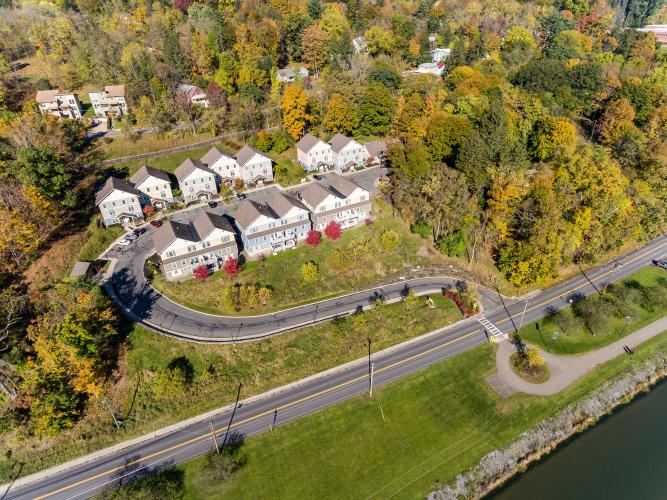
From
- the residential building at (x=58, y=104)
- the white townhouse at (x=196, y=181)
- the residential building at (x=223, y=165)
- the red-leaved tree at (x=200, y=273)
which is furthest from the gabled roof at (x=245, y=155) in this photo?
the residential building at (x=58, y=104)

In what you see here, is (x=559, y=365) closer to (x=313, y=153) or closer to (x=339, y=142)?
(x=339, y=142)

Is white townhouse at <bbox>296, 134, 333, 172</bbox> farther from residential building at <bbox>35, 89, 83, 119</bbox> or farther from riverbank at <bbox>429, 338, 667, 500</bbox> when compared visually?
riverbank at <bbox>429, 338, 667, 500</bbox>

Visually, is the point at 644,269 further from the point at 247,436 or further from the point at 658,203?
the point at 247,436

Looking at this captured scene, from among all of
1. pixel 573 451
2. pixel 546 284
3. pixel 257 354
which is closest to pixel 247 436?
pixel 257 354

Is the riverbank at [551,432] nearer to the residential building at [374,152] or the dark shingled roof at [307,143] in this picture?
the residential building at [374,152]

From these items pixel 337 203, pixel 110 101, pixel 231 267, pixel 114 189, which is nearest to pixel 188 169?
pixel 114 189

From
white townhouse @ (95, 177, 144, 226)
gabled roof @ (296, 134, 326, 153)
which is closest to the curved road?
white townhouse @ (95, 177, 144, 226)
